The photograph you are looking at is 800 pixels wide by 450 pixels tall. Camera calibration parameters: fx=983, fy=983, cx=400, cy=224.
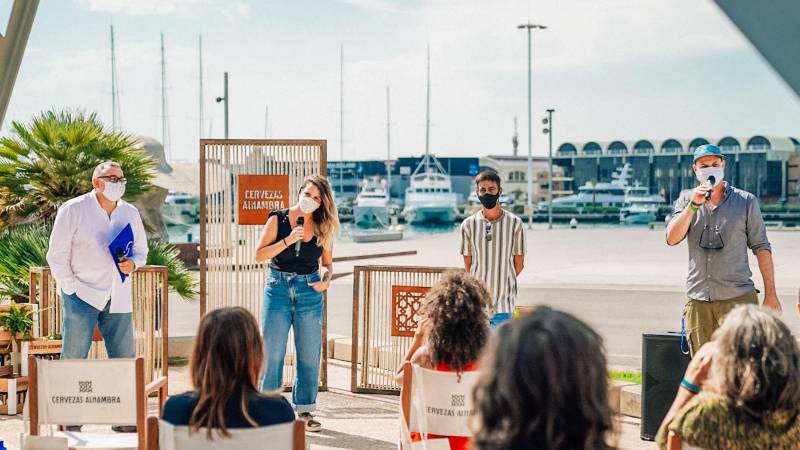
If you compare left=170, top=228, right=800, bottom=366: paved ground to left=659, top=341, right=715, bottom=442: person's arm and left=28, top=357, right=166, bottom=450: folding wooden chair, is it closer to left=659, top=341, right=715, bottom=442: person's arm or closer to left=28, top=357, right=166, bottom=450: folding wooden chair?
left=659, top=341, right=715, bottom=442: person's arm

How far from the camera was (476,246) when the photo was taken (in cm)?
720

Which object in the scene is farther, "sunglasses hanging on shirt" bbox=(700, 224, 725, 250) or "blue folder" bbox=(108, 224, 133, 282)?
"blue folder" bbox=(108, 224, 133, 282)

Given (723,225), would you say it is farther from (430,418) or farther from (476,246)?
(430,418)

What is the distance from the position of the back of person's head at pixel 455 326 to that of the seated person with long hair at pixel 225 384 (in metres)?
1.09

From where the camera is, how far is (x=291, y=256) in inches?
285

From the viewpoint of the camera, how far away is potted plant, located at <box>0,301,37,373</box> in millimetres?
7906

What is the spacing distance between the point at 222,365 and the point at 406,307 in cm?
512

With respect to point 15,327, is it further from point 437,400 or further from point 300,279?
point 437,400

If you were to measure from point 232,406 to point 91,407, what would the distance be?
1317 millimetres

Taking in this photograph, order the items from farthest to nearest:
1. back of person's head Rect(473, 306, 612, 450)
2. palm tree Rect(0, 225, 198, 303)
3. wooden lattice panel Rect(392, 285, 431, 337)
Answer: palm tree Rect(0, 225, 198, 303) → wooden lattice panel Rect(392, 285, 431, 337) → back of person's head Rect(473, 306, 612, 450)

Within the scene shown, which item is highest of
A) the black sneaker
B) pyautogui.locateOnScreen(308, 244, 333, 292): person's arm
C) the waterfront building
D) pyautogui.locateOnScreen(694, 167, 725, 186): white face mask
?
the waterfront building

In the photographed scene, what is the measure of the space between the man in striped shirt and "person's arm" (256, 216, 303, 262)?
48.5 inches

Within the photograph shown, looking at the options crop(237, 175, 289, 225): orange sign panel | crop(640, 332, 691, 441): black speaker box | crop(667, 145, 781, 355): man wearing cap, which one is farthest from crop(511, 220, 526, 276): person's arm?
crop(237, 175, 289, 225): orange sign panel

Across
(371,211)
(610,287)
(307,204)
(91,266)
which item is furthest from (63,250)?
(371,211)
